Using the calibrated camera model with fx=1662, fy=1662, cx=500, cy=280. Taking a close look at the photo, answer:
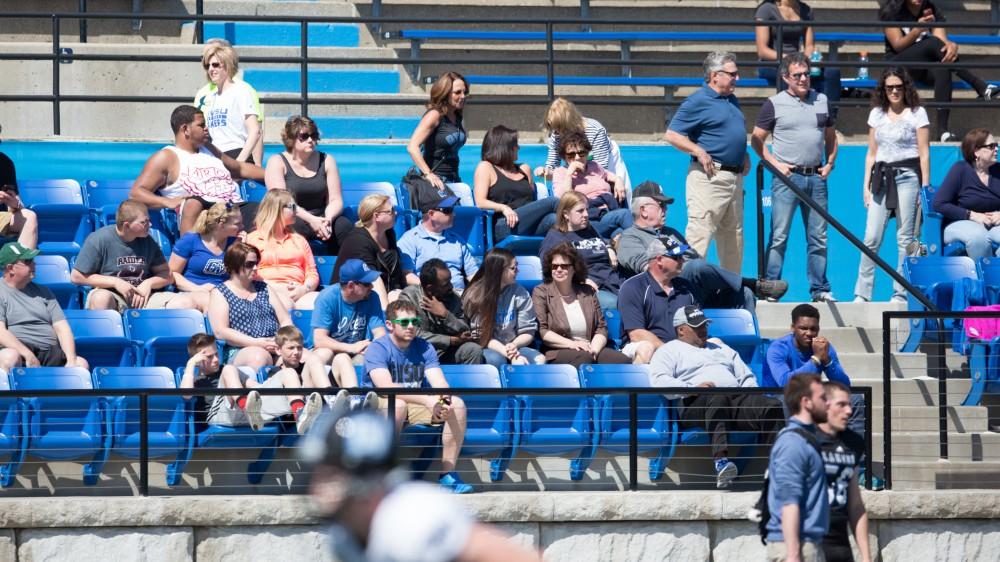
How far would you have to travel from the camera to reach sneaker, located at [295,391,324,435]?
28.3ft

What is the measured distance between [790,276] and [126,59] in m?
5.68

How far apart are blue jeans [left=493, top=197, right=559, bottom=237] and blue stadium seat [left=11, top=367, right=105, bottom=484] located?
357 centimetres

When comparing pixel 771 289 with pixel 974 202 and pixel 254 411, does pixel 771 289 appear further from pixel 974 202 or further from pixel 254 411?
pixel 254 411

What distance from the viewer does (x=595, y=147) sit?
1197 cm

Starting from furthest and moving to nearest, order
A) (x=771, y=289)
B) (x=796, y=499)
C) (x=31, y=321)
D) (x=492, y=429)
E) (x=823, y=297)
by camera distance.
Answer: (x=823, y=297) → (x=771, y=289) → (x=31, y=321) → (x=492, y=429) → (x=796, y=499)

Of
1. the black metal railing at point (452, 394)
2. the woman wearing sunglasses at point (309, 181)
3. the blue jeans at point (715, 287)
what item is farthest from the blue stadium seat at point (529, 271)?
the black metal railing at point (452, 394)

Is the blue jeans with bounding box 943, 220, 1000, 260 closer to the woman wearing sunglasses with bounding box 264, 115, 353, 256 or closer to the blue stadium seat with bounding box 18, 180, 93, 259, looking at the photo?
the woman wearing sunglasses with bounding box 264, 115, 353, 256

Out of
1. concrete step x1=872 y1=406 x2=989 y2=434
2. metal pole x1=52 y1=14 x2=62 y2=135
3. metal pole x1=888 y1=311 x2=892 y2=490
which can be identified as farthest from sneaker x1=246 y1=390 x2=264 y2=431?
metal pole x1=52 y1=14 x2=62 y2=135

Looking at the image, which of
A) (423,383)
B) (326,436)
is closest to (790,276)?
(423,383)

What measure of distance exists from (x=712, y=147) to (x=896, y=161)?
5.25ft

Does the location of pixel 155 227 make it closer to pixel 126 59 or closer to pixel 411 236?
pixel 411 236

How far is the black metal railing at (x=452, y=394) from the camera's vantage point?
8656 mm

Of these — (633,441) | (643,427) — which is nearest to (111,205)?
(643,427)

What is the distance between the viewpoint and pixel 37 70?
46.6 feet
